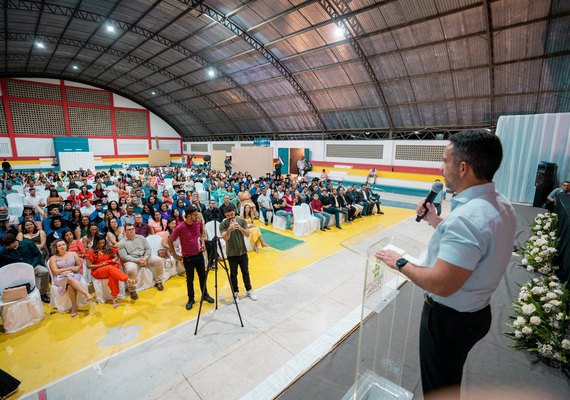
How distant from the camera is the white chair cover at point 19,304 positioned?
3.78m

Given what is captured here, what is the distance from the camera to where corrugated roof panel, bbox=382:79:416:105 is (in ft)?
45.1

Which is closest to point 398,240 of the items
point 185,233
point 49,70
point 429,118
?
point 185,233

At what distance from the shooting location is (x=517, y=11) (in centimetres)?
913

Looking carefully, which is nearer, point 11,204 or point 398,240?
point 398,240

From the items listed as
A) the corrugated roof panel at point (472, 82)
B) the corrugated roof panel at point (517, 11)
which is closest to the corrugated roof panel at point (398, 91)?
the corrugated roof panel at point (472, 82)

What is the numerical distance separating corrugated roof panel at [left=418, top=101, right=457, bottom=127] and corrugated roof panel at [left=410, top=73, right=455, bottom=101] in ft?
1.38

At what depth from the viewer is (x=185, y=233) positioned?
165 inches

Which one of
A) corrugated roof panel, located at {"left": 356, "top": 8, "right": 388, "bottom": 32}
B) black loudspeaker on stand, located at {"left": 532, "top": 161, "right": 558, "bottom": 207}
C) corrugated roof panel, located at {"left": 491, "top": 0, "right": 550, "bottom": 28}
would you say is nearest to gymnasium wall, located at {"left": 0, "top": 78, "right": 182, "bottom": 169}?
corrugated roof panel, located at {"left": 356, "top": 8, "right": 388, "bottom": 32}

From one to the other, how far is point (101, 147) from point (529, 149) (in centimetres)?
3180

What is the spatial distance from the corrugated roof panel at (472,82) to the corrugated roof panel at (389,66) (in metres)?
2.36

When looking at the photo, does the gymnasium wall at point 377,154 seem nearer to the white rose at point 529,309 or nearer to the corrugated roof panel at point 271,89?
the corrugated roof panel at point 271,89

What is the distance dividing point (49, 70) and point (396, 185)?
94.4 ft

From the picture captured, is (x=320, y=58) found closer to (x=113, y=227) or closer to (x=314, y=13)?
(x=314, y=13)

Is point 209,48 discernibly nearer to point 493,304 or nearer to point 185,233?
point 185,233
